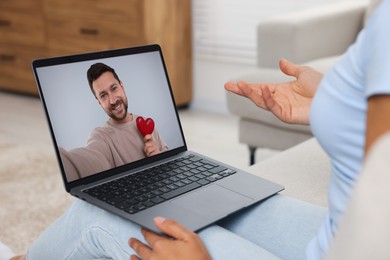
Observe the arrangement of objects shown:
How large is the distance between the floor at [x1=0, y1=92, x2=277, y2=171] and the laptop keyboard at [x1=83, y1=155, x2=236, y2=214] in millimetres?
1361

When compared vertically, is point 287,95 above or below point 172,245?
above

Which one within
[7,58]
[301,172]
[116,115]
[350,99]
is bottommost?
[7,58]

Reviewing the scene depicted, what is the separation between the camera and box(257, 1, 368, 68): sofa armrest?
223 centimetres

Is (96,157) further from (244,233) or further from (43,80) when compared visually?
(244,233)

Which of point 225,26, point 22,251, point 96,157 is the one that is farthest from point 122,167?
point 225,26

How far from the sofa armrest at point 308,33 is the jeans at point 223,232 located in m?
1.36

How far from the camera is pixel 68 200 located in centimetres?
202

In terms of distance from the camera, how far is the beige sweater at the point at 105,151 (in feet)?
3.07

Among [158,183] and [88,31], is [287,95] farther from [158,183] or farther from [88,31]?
[88,31]

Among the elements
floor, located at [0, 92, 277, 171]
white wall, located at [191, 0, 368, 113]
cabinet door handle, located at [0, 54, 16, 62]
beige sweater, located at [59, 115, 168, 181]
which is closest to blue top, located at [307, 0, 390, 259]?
beige sweater, located at [59, 115, 168, 181]

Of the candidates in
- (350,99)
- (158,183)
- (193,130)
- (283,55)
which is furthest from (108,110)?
(193,130)

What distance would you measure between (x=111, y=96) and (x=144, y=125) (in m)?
0.08

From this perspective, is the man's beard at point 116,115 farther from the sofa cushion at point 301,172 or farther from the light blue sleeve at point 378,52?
the light blue sleeve at point 378,52

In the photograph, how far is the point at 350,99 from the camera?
61cm
